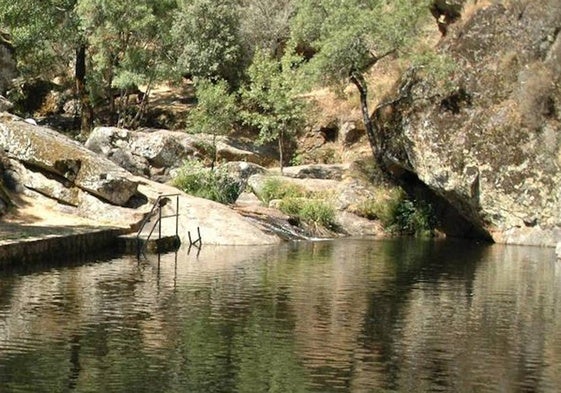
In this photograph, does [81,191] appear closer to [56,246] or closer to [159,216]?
[159,216]

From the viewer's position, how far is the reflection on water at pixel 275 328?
48.1ft

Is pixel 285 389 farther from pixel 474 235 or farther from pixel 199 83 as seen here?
pixel 199 83

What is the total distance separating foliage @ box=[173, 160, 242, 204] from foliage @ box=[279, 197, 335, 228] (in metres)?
2.41

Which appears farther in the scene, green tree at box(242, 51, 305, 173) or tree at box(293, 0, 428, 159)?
green tree at box(242, 51, 305, 173)

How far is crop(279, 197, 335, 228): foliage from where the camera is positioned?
43562mm

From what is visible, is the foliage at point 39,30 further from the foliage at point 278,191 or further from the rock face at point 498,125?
the rock face at point 498,125

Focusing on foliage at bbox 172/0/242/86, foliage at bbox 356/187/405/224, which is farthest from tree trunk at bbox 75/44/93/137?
foliage at bbox 356/187/405/224

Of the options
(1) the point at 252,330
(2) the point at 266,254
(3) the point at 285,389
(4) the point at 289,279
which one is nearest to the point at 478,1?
(2) the point at 266,254

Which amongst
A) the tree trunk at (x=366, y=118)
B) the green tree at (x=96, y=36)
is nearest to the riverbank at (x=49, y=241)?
the tree trunk at (x=366, y=118)

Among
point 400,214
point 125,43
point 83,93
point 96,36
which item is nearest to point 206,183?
point 400,214

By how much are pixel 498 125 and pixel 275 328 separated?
26.6 m

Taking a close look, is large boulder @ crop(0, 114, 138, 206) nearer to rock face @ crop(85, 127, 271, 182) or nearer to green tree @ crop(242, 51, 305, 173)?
rock face @ crop(85, 127, 271, 182)

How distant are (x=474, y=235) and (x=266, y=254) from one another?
52.2ft

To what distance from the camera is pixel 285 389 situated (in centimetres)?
1403
